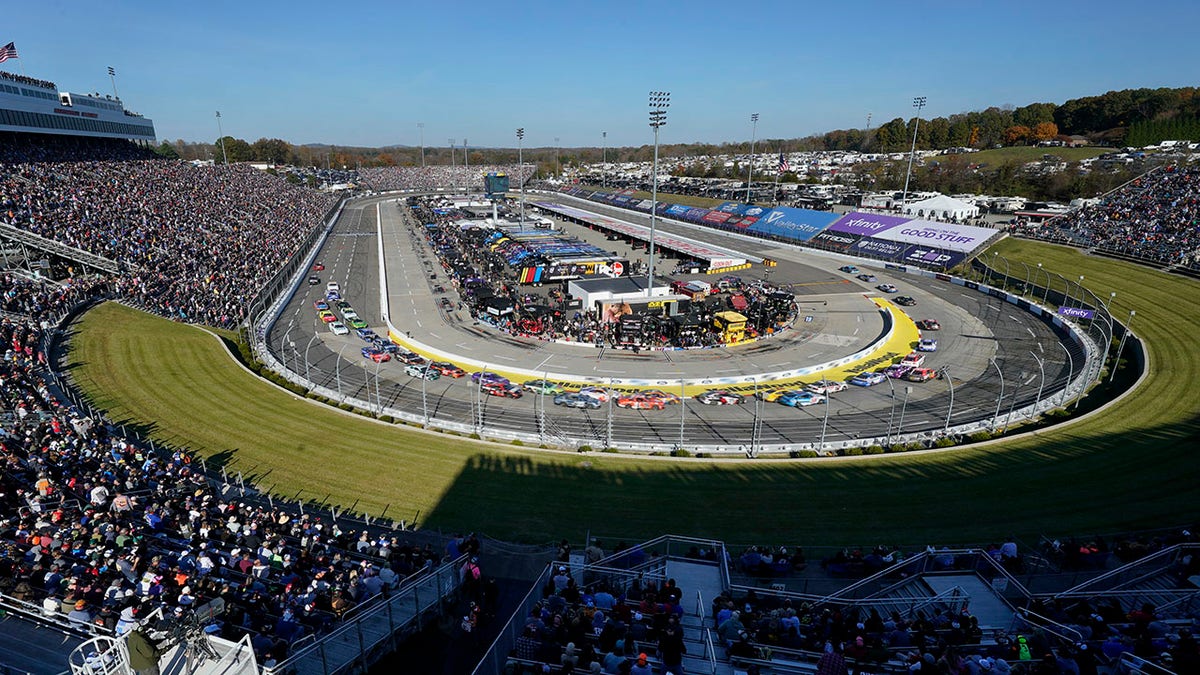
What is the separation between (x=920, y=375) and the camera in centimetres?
3966

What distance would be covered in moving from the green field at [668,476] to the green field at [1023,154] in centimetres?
12609

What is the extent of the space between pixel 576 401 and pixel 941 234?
66.8 m

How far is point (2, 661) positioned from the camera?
1094 centimetres

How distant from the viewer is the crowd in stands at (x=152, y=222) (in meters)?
47.4

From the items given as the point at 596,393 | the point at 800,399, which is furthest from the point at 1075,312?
the point at 596,393

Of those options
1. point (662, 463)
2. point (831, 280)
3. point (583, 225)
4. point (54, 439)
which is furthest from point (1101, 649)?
point (583, 225)

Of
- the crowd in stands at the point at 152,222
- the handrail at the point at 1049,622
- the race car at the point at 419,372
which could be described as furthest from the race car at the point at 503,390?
the handrail at the point at 1049,622

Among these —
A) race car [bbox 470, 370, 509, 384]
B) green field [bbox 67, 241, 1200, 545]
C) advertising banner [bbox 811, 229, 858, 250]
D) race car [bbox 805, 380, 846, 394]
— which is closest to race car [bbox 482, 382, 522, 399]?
race car [bbox 470, 370, 509, 384]

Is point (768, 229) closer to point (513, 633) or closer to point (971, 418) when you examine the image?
point (971, 418)

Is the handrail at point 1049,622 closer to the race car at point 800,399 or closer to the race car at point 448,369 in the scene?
the race car at point 800,399

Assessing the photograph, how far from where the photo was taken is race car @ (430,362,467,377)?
39.4 metres

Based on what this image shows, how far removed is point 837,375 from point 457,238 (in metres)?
64.1

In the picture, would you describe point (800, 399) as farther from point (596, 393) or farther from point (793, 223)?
point (793, 223)

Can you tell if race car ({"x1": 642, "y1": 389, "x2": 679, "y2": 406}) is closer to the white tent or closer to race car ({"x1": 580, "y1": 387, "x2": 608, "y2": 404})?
race car ({"x1": 580, "y1": 387, "x2": 608, "y2": 404})
